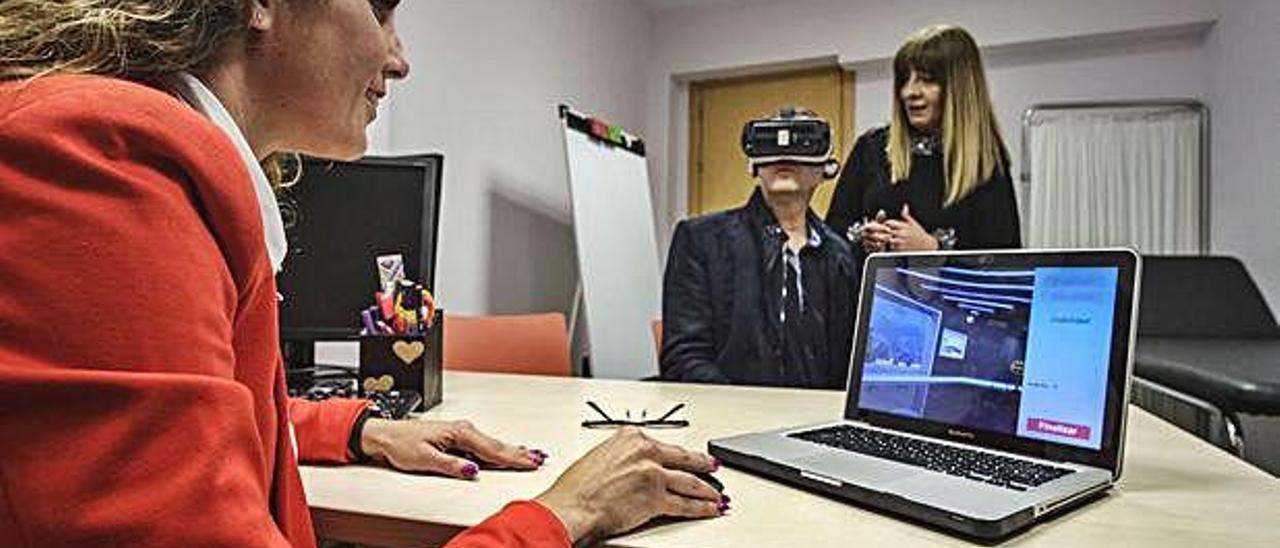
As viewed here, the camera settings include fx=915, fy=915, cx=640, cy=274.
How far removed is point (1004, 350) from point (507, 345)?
1571 mm

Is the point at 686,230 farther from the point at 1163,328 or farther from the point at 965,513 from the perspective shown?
the point at 1163,328

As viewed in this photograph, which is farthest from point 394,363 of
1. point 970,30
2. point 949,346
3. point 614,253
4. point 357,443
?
point 970,30

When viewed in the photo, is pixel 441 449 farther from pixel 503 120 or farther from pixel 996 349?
pixel 503 120

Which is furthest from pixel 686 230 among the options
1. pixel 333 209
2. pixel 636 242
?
pixel 636 242

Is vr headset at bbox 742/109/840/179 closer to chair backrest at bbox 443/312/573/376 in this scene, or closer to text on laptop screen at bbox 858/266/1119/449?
text on laptop screen at bbox 858/266/1119/449

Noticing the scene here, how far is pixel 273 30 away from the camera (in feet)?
2.11

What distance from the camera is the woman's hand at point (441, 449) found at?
0.91 meters

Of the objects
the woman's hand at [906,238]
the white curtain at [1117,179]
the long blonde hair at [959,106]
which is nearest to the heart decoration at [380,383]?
the woman's hand at [906,238]

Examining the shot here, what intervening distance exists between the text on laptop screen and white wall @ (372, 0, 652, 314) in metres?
1.93

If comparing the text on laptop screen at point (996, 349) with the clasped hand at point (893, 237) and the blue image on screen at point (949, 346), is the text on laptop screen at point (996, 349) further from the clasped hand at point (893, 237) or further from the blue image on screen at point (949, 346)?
the clasped hand at point (893, 237)

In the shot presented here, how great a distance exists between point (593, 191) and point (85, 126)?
3.09 meters

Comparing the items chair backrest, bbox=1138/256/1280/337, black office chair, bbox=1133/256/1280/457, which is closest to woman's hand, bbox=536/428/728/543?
black office chair, bbox=1133/256/1280/457

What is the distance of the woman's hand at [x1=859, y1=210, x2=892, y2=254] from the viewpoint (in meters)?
1.85

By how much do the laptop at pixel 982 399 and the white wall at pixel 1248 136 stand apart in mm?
2486
